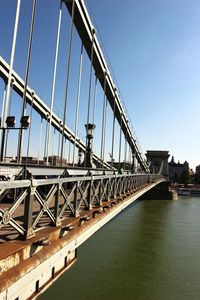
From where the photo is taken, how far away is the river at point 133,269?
33.5 ft

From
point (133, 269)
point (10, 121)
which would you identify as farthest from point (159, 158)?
point (10, 121)

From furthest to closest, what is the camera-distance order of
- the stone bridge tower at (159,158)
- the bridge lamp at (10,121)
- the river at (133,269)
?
the stone bridge tower at (159,158) < the river at (133,269) < the bridge lamp at (10,121)

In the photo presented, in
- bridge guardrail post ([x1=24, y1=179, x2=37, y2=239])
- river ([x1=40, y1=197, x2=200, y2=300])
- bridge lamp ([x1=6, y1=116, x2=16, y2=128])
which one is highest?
bridge lamp ([x1=6, y1=116, x2=16, y2=128])

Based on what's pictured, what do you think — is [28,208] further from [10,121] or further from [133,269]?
[133,269]

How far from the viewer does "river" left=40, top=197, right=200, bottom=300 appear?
33.5 ft

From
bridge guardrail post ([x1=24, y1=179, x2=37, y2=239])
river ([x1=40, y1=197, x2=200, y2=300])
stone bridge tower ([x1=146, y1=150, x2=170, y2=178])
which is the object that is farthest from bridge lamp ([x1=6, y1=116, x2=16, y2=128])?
stone bridge tower ([x1=146, y1=150, x2=170, y2=178])

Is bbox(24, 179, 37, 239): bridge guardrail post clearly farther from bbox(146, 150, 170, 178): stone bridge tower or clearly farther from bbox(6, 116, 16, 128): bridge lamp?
bbox(146, 150, 170, 178): stone bridge tower

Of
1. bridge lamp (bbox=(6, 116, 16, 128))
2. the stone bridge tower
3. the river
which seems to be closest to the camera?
bridge lamp (bbox=(6, 116, 16, 128))

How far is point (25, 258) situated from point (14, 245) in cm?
20

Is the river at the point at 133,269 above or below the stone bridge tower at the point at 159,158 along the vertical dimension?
below

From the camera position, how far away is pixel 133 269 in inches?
509

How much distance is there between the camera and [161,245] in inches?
703

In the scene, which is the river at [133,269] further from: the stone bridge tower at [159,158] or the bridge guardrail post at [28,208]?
the stone bridge tower at [159,158]

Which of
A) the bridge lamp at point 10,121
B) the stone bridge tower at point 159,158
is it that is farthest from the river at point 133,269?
the stone bridge tower at point 159,158
